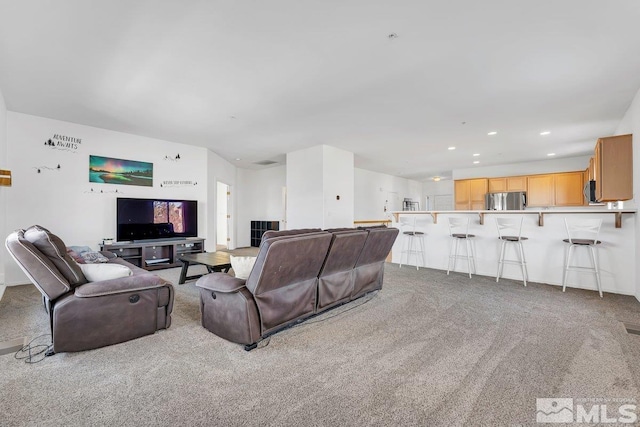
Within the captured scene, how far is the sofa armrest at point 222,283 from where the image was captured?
235cm

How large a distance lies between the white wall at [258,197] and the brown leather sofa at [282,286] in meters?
5.96

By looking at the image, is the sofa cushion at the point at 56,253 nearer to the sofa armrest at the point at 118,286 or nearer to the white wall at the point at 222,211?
the sofa armrest at the point at 118,286

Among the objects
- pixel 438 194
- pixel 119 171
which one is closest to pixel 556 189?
pixel 438 194

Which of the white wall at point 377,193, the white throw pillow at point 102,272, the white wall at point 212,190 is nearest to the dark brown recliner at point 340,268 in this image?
the white throw pillow at point 102,272

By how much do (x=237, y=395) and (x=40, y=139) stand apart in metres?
5.58

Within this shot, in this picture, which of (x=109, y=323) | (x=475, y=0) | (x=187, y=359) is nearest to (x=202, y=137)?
(x=109, y=323)

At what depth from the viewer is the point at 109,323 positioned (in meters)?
2.34

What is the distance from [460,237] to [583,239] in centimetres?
163

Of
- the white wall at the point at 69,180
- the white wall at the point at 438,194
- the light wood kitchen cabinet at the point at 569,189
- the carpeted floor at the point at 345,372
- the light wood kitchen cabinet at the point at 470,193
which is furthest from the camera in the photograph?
the white wall at the point at 438,194

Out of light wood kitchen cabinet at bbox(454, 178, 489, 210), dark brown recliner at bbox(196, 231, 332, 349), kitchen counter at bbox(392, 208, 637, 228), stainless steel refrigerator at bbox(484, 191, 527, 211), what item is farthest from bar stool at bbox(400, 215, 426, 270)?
light wood kitchen cabinet at bbox(454, 178, 489, 210)

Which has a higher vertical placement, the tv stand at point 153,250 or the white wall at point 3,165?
the white wall at point 3,165

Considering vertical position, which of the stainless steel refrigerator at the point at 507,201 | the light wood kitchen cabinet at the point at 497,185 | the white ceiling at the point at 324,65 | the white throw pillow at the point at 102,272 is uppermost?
the white ceiling at the point at 324,65

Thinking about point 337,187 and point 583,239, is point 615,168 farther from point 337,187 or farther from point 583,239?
point 337,187

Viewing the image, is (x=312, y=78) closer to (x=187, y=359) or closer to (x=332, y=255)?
(x=332, y=255)
